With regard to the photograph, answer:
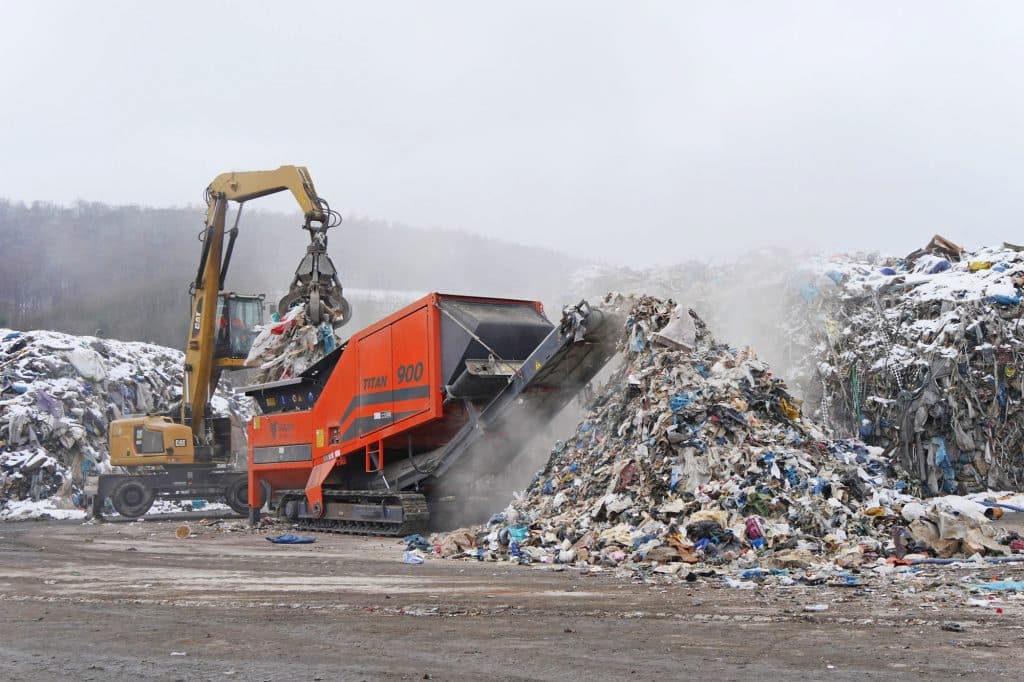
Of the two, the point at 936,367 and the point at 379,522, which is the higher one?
the point at 936,367

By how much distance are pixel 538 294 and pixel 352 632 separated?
2118 centimetres

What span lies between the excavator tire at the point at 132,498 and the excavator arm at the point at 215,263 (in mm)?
1322

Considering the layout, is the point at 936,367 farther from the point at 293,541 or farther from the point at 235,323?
the point at 235,323

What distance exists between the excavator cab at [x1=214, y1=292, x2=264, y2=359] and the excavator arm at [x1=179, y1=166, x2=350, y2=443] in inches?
5.7

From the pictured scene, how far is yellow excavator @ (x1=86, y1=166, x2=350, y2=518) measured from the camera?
15383 millimetres

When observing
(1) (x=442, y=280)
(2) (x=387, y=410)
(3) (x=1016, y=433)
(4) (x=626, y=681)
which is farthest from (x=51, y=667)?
(1) (x=442, y=280)

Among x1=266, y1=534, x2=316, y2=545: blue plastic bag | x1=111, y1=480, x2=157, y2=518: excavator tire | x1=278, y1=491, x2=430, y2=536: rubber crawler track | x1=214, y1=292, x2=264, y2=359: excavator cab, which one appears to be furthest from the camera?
x1=214, y1=292, x2=264, y2=359: excavator cab

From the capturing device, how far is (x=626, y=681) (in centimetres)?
358

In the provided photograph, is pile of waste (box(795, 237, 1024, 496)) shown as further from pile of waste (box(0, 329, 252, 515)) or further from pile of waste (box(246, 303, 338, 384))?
pile of waste (box(0, 329, 252, 515))

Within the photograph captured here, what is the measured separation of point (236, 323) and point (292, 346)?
3.27m

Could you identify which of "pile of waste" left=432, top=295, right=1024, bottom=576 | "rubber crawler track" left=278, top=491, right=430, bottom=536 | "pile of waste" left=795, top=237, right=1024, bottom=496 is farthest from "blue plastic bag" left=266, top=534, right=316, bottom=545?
"pile of waste" left=795, top=237, right=1024, bottom=496

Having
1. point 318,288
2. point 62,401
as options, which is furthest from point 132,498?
point 318,288

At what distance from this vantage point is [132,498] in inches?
609

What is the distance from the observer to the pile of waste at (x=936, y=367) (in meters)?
11.9
